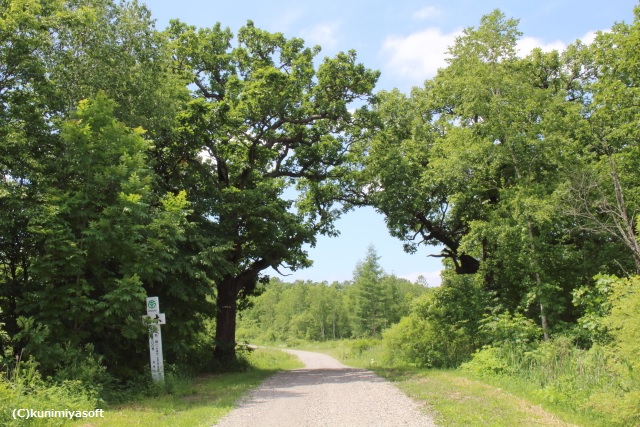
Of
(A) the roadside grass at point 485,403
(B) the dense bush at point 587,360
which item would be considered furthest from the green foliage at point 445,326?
(A) the roadside grass at point 485,403

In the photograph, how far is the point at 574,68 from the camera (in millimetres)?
23062

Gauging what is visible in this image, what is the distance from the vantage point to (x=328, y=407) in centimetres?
991

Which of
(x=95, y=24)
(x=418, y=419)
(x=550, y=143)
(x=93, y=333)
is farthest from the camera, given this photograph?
(x=550, y=143)

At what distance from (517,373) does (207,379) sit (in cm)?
963

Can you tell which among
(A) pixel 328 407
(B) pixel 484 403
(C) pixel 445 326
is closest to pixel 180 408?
(A) pixel 328 407

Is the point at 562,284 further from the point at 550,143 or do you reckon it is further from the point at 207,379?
the point at 207,379

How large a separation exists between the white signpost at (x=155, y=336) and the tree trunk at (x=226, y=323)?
22.9 feet

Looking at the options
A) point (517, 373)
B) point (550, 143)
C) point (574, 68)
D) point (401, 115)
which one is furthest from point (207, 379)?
point (574, 68)

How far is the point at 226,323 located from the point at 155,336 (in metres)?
8.04

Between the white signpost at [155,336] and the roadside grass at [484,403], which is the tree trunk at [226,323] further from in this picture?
the roadside grass at [484,403]

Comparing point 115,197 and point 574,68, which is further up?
point 574,68

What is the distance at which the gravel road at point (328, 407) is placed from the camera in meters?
8.33

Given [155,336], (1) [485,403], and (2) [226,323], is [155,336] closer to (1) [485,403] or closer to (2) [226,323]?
(2) [226,323]

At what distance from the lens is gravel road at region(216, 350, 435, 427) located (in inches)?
328
